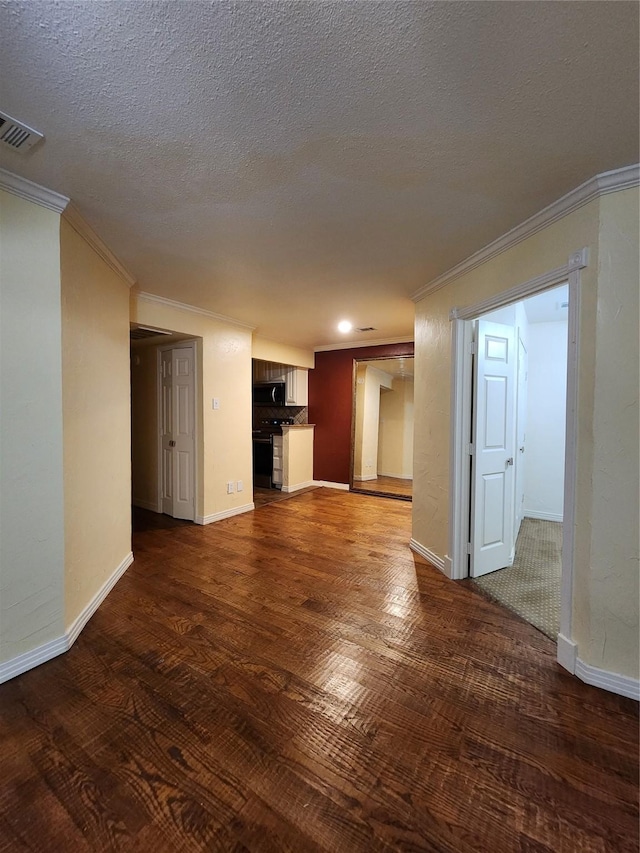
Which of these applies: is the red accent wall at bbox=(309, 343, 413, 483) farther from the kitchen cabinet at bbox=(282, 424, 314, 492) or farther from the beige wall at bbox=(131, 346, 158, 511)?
the beige wall at bbox=(131, 346, 158, 511)

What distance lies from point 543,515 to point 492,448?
2440mm

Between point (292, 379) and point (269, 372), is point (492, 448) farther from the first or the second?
point (269, 372)

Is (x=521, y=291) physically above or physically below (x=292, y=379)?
above

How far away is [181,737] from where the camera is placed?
54.0 inches

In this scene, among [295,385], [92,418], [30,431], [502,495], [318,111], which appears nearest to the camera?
Answer: [318,111]

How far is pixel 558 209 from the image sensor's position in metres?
1.76

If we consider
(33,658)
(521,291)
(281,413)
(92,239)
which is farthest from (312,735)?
(281,413)

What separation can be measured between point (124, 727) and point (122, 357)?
2372 millimetres

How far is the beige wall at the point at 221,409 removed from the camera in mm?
3902

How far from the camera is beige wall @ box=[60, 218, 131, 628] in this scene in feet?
6.34

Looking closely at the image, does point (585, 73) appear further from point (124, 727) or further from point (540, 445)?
point (540, 445)

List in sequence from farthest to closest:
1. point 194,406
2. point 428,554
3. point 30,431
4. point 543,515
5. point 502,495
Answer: point 543,515 < point 194,406 < point 428,554 < point 502,495 < point 30,431

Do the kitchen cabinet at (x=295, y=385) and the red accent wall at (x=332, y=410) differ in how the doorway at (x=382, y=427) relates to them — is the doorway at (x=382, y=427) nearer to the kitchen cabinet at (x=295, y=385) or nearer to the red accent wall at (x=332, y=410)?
the red accent wall at (x=332, y=410)

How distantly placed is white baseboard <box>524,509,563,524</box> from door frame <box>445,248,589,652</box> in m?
2.36
